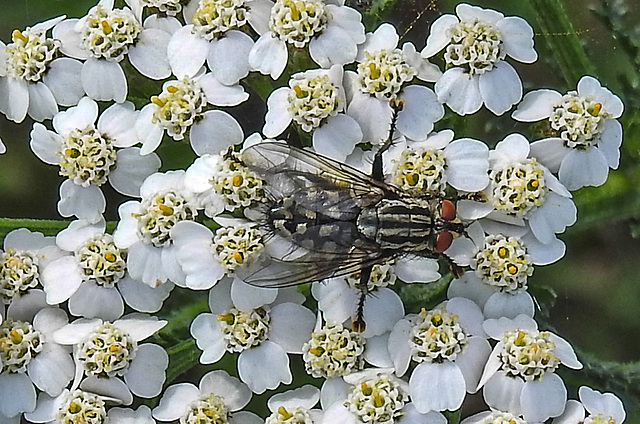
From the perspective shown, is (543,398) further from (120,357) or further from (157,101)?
(157,101)

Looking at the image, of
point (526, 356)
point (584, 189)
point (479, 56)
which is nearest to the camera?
point (526, 356)

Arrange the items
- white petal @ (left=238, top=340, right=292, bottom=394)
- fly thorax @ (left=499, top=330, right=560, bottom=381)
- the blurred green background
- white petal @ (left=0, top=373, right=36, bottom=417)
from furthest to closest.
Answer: the blurred green background, white petal @ (left=0, top=373, right=36, bottom=417), white petal @ (left=238, top=340, right=292, bottom=394), fly thorax @ (left=499, top=330, right=560, bottom=381)

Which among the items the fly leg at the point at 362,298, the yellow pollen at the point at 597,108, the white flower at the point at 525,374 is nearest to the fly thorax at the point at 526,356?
the white flower at the point at 525,374

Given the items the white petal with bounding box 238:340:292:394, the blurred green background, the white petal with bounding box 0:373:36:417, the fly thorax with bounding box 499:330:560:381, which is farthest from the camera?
the blurred green background

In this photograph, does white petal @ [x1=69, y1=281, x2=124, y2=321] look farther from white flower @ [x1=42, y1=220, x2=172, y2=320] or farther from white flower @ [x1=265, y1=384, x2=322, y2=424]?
white flower @ [x1=265, y1=384, x2=322, y2=424]

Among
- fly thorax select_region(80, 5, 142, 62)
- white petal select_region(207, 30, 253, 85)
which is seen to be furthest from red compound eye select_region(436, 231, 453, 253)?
fly thorax select_region(80, 5, 142, 62)

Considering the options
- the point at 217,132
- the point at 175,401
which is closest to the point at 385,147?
the point at 217,132
